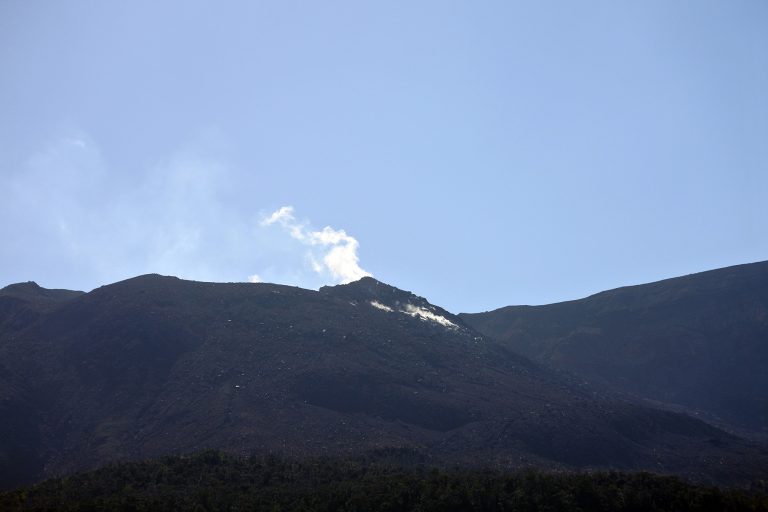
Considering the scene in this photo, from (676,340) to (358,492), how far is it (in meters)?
95.5

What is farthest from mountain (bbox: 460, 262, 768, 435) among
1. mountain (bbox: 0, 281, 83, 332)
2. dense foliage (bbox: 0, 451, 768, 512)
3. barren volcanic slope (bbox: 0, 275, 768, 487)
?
mountain (bbox: 0, 281, 83, 332)

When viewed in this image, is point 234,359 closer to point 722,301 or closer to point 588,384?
point 588,384

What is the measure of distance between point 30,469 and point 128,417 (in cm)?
1105

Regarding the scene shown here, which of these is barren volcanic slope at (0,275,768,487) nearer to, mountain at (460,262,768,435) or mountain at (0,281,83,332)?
mountain at (0,281,83,332)

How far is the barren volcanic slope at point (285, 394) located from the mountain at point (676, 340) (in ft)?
87.6

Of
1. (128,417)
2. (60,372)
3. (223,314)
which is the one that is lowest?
(128,417)

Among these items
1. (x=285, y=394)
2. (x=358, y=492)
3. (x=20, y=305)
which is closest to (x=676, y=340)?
(x=285, y=394)

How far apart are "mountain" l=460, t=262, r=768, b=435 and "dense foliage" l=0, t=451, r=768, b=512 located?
70.6m

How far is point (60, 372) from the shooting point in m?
74.9

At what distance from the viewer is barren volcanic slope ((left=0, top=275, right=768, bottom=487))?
57406 mm

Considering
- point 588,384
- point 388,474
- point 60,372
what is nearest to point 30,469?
point 60,372

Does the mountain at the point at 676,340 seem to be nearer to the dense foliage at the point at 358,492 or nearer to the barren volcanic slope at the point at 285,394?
the barren volcanic slope at the point at 285,394

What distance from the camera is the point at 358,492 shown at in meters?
34.1

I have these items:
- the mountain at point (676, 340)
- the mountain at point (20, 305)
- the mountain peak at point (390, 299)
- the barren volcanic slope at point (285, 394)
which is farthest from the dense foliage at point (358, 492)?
the mountain at point (676, 340)
